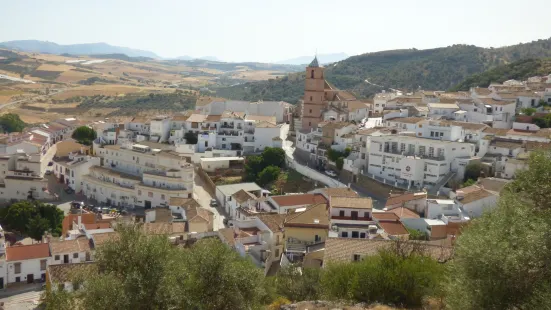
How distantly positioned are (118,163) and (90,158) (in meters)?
2.50

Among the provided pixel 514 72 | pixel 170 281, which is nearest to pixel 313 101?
pixel 514 72

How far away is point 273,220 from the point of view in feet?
89.9

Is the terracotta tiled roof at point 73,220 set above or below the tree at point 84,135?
below

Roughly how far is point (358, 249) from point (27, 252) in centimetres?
1763

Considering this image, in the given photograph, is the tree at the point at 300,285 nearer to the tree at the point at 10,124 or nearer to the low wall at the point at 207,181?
the low wall at the point at 207,181

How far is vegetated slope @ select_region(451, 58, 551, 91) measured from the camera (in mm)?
64812

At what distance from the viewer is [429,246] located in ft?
69.4

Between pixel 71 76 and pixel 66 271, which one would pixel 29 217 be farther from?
pixel 71 76

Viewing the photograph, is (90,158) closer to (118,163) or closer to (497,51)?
(118,163)

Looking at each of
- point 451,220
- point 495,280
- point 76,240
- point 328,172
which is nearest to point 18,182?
point 76,240

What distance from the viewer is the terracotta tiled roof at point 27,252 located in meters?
27.0


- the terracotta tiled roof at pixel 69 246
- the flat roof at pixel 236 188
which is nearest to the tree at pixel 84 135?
the flat roof at pixel 236 188

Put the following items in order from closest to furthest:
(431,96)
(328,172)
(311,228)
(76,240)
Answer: (311,228)
(76,240)
(328,172)
(431,96)

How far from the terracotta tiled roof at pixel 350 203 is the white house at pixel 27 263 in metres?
15.1
